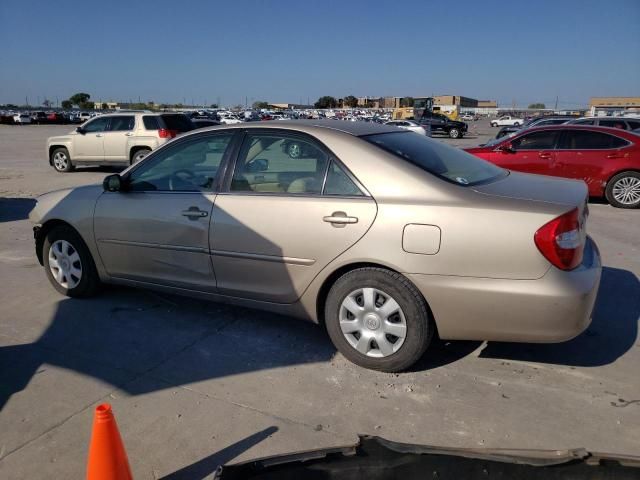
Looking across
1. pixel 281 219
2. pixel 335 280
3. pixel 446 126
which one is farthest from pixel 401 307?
pixel 446 126

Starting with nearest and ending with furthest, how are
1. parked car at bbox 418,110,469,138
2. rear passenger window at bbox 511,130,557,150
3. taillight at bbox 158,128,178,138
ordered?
rear passenger window at bbox 511,130,557,150 < taillight at bbox 158,128,178,138 < parked car at bbox 418,110,469,138

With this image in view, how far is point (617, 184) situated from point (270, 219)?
8.32m

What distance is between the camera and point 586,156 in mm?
A: 9758

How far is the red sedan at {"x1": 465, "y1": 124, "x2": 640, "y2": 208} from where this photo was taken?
31.2ft

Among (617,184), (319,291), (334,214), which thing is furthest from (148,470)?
(617,184)

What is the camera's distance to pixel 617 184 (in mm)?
9609

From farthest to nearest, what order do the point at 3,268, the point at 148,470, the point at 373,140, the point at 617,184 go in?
the point at 617,184
the point at 3,268
the point at 373,140
the point at 148,470

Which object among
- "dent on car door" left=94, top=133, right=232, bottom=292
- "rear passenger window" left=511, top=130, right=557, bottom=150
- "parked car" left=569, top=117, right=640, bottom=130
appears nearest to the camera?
"dent on car door" left=94, top=133, right=232, bottom=292

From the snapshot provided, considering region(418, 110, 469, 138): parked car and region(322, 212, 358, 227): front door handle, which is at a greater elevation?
region(418, 110, 469, 138): parked car

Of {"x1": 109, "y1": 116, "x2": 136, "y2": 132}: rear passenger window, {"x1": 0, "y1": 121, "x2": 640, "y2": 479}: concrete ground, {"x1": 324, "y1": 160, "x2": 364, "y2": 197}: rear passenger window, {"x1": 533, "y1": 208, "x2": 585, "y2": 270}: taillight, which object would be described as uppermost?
{"x1": 109, "y1": 116, "x2": 136, "y2": 132}: rear passenger window

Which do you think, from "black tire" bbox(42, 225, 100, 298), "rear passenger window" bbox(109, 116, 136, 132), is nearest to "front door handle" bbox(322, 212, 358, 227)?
"black tire" bbox(42, 225, 100, 298)

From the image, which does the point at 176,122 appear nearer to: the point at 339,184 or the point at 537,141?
the point at 537,141

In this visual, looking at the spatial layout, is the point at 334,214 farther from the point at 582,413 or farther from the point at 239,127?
the point at 582,413

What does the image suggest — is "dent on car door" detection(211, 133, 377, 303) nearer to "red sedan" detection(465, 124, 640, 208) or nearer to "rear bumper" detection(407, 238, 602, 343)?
"rear bumper" detection(407, 238, 602, 343)
